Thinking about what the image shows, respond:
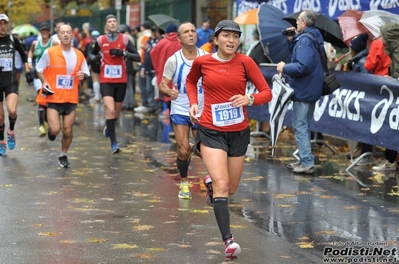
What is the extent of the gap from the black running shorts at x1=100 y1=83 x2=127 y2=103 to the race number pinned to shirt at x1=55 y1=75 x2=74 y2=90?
69.5 inches

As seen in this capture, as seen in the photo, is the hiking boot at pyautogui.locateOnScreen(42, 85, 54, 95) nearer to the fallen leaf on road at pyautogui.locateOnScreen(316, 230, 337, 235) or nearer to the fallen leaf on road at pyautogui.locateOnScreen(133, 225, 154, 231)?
the fallen leaf on road at pyautogui.locateOnScreen(133, 225, 154, 231)

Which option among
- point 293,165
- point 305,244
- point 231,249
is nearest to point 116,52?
point 293,165

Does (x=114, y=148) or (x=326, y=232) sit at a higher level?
(x=326, y=232)

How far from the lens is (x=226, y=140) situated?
793 cm

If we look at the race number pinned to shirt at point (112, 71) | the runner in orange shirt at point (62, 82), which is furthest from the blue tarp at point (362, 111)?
the runner in orange shirt at point (62, 82)

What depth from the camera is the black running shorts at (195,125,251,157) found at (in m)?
7.84

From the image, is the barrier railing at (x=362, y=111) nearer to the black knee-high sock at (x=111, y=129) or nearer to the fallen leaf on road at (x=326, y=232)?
the black knee-high sock at (x=111, y=129)

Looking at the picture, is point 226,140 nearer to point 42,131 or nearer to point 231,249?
point 231,249

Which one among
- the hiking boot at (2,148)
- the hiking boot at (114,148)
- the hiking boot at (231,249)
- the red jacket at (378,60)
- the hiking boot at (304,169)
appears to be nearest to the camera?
the hiking boot at (231,249)

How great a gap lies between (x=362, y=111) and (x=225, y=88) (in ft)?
17.9

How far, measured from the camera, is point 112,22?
14672 mm

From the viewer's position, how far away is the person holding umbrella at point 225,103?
25.5 ft

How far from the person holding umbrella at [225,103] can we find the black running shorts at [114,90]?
672 centimetres

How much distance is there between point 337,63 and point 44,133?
17.8ft
